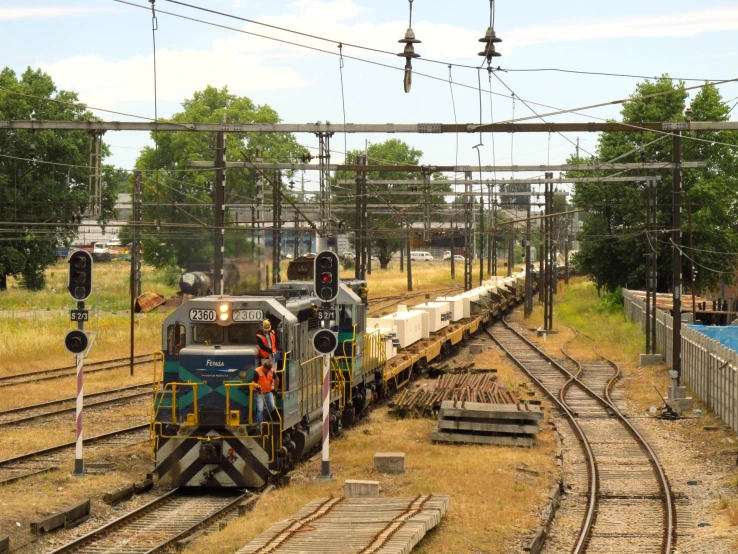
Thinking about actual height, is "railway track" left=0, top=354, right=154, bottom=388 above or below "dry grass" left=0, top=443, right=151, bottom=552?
below

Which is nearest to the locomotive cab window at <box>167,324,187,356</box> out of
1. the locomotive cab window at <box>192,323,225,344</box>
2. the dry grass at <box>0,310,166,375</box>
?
the locomotive cab window at <box>192,323,225,344</box>

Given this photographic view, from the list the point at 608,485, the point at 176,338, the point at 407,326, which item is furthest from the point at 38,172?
the point at 608,485

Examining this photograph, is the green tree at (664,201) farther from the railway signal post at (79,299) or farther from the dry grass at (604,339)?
the railway signal post at (79,299)

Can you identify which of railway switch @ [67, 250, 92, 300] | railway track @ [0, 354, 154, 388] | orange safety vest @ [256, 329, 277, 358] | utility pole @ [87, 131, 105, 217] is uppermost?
utility pole @ [87, 131, 105, 217]

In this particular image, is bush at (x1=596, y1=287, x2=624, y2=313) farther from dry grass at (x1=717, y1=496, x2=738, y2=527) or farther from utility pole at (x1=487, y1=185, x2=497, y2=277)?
dry grass at (x1=717, y1=496, x2=738, y2=527)

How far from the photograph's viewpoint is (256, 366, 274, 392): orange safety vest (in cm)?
1505

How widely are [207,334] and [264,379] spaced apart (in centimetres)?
140

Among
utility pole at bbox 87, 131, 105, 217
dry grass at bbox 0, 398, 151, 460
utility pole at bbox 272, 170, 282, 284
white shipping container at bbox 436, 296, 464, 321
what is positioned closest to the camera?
dry grass at bbox 0, 398, 151, 460

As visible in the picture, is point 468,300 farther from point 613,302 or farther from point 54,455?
point 54,455

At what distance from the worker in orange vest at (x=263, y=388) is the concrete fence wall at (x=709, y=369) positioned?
11.2 metres

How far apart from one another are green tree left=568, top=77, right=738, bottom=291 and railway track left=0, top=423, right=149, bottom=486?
39.9 meters

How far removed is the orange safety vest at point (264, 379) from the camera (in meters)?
15.0

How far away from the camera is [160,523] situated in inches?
535

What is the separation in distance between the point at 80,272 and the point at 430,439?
8491mm
